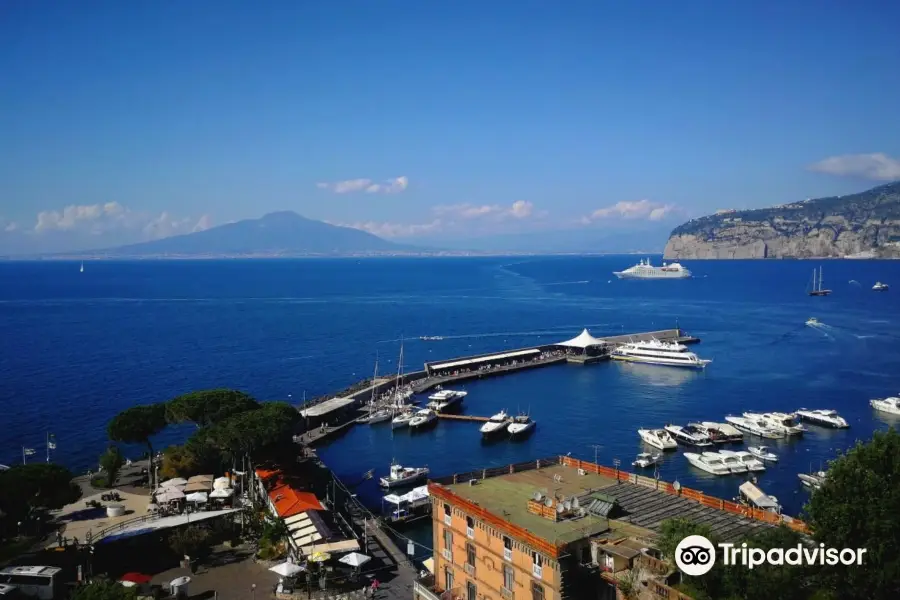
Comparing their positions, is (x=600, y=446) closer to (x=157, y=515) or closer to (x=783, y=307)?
(x=157, y=515)

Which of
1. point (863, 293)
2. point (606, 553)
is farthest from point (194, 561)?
point (863, 293)

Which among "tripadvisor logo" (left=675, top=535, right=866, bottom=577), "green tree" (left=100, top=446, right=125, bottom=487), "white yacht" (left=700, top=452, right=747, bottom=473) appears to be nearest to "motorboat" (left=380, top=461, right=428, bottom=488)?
"green tree" (left=100, top=446, right=125, bottom=487)

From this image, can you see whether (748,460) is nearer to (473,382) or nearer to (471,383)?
(471,383)

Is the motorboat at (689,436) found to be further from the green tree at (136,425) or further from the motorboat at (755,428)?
the green tree at (136,425)

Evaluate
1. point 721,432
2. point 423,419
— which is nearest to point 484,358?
point 423,419

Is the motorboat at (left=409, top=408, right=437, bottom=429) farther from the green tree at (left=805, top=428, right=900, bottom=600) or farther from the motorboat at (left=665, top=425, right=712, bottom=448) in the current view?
the green tree at (left=805, top=428, right=900, bottom=600)

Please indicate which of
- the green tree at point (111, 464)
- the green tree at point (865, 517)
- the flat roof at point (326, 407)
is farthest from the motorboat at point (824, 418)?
the green tree at point (111, 464)
